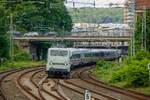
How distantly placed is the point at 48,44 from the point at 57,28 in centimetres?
763

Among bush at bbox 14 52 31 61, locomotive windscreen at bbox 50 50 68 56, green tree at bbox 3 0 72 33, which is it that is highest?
green tree at bbox 3 0 72 33

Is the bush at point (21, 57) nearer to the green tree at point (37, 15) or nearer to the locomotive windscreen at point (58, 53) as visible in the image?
the green tree at point (37, 15)

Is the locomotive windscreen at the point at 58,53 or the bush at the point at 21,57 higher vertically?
the locomotive windscreen at the point at 58,53

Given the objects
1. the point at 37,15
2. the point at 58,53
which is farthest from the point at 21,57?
the point at 58,53

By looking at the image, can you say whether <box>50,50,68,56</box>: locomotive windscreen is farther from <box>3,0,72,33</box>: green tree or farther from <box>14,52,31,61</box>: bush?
<box>3,0,72,33</box>: green tree

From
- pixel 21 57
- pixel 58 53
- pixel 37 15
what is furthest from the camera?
pixel 37 15

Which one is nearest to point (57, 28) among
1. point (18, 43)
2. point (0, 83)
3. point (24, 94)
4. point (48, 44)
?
point (48, 44)

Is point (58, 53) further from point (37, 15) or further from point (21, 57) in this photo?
point (37, 15)

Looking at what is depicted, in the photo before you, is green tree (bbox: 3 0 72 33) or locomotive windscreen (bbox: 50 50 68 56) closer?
locomotive windscreen (bbox: 50 50 68 56)

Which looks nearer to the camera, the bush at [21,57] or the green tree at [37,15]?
the bush at [21,57]

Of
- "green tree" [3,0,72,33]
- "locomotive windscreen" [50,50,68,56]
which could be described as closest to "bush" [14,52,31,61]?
"green tree" [3,0,72,33]

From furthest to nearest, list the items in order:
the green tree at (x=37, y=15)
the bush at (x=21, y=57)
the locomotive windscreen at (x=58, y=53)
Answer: the green tree at (x=37, y=15)
the bush at (x=21, y=57)
the locomotive windscreen at (x=58, y=53)

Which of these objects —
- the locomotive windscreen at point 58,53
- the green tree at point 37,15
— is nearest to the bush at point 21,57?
the green tree at point 37,15

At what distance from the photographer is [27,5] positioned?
101 m
